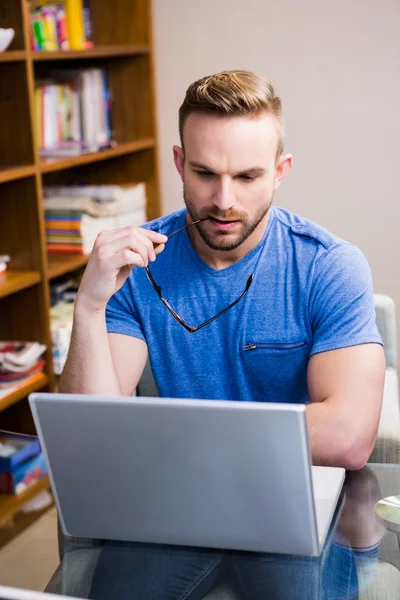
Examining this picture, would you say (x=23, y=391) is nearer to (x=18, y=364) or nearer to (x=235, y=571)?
(x=18, y=364)

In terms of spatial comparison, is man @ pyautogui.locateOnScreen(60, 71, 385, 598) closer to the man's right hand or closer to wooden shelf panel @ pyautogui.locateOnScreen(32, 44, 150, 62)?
the man's right hand

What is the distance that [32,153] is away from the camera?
267 cm

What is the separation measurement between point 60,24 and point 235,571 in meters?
2.31

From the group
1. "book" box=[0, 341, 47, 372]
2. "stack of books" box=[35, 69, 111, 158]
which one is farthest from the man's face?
"stack of books" box=[35, 69, 111, 158]

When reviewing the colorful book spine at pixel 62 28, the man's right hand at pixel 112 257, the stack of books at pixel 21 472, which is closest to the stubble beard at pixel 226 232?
the man's right hand at pixel 112 257

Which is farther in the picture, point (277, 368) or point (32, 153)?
point (32, 153)

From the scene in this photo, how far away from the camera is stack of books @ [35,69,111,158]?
9.89 ft

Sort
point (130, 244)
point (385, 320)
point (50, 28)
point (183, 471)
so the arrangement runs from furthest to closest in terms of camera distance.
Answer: point (50, 28) < point (385, 320) < point (130, 244) < point (183, 471)

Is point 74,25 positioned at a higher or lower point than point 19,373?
higher

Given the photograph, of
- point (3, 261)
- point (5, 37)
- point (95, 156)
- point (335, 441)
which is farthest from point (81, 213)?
point (335, 441)

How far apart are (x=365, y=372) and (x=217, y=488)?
0.51 metres

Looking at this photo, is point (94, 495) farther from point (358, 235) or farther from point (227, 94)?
point (358, 235)

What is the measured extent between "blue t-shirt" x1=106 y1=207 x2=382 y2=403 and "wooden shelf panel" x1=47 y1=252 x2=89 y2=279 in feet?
3.79

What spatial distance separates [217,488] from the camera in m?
1.05
